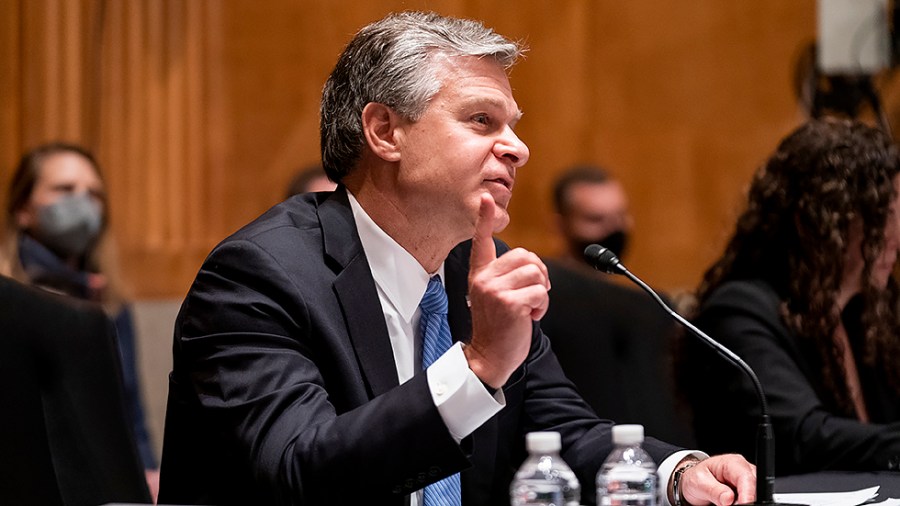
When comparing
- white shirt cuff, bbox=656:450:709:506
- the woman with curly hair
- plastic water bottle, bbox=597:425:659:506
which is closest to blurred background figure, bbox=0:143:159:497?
the woman with curly hair

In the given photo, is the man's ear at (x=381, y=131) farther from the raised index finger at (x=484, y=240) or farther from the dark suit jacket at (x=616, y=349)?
the dark suit jacket at (x=616, y=349)

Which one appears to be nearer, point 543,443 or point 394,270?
point 543,443

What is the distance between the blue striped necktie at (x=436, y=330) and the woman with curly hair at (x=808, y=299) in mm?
910

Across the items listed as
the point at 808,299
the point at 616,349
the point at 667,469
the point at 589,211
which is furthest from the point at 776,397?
the point at 589,211

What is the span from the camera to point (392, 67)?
7.06 feet

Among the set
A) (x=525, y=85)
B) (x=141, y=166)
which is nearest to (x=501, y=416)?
(x=141, y=166)

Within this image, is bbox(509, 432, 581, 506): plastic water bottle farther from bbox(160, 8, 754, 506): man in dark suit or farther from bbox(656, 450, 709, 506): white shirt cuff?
bbox(656, 450, 709, 506): white shirt cuff

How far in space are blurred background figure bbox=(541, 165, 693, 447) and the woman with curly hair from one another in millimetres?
88

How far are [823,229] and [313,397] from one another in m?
1.45

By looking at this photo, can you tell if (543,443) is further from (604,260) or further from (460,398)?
(604,260)

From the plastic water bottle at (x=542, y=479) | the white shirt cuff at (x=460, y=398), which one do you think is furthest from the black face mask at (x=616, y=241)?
the plastic water bottle at (x=542, y=479)

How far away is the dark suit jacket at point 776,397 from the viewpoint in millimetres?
2637

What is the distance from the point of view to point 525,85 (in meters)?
5.15

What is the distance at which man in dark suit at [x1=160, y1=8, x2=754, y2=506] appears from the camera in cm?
174
